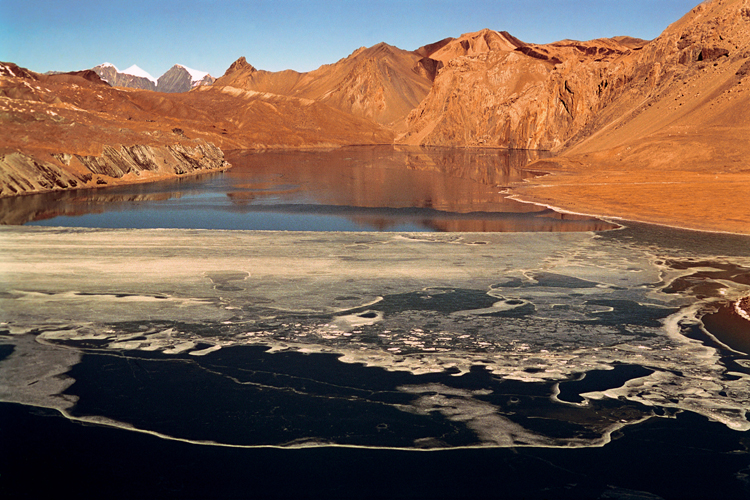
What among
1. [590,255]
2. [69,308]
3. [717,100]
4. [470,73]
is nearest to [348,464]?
[69,308]

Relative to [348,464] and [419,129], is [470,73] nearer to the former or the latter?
[419,129]

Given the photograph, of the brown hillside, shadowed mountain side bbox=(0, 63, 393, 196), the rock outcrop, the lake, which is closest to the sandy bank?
the brown hillside

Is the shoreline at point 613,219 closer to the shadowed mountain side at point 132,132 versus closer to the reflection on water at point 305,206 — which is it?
the reflection on water at point 305,206

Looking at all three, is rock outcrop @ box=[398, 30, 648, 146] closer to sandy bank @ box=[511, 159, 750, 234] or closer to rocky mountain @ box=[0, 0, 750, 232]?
rocky mountain @ box=[0, 0, 750, 232]

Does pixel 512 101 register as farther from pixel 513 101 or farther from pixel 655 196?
pixel 655 196

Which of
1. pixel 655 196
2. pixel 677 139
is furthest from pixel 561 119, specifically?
pixel 655 196

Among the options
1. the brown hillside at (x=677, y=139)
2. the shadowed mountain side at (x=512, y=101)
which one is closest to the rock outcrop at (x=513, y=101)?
the shadowed mountain side at (x=512, y=101)

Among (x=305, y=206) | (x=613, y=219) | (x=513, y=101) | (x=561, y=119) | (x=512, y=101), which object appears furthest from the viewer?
(x=512, y=101)
